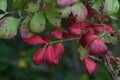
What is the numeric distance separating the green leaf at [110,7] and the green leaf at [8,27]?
0.67 feet

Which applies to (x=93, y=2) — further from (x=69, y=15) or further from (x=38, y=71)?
(x=38, y=71)

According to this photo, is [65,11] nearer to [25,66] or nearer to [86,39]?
[86,39]

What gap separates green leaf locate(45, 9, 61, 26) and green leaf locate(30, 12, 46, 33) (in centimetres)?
2

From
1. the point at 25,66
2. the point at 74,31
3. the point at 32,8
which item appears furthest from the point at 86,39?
the point at 25,66

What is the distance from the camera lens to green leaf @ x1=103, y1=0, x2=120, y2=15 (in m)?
0.91

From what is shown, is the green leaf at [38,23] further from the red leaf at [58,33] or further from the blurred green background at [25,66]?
the blurred green background at [25,66]

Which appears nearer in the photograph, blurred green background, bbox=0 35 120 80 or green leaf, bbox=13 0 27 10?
green leaf, bbox=13 0 27 10

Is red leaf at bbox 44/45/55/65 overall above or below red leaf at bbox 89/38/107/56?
below

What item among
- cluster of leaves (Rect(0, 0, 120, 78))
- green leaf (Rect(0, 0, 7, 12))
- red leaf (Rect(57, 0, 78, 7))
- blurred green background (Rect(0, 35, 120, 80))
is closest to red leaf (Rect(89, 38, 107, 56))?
cluster of leaves (Rect(0, 0, 120, 78))

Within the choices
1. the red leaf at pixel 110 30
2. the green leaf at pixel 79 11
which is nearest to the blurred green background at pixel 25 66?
the red leaf at pixel 110 30

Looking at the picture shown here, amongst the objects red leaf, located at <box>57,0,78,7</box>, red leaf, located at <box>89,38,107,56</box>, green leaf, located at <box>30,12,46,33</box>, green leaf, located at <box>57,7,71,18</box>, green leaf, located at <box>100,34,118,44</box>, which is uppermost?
red leaf, located at <box>57,0,78,7</box>

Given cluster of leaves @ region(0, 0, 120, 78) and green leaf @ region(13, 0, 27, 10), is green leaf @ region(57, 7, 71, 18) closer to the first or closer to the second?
cluster of leaves @ region(0, 0, 120, 78)

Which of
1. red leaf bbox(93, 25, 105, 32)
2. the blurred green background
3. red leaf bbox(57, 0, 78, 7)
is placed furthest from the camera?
the blurred green background

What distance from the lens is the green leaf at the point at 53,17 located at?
3.05 feet
